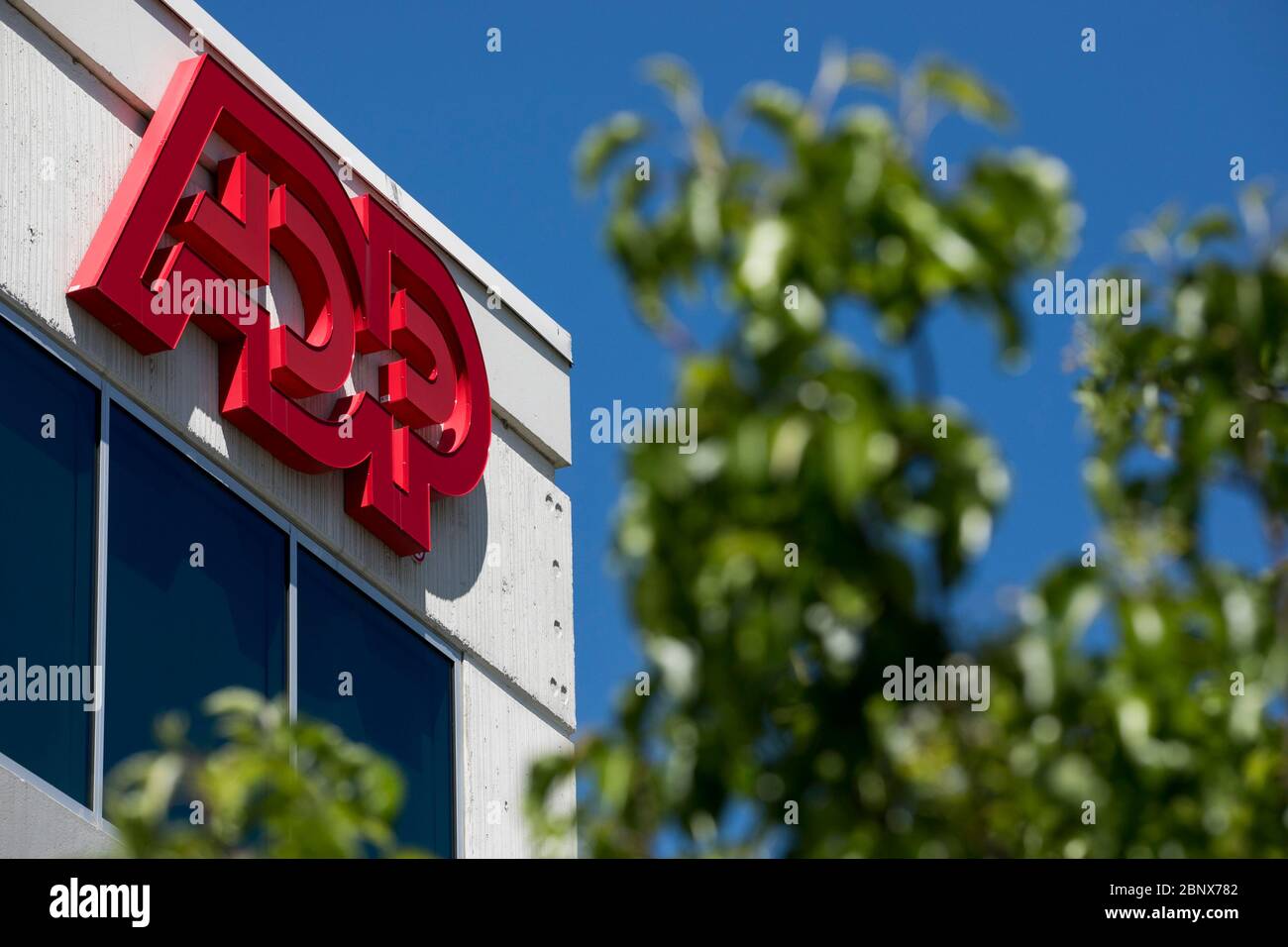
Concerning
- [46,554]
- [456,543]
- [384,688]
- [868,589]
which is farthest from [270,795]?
[456,543]

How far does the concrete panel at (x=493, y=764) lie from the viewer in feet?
42.8

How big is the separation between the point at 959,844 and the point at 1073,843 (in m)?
0.21

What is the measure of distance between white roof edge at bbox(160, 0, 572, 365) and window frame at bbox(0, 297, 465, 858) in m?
2.62

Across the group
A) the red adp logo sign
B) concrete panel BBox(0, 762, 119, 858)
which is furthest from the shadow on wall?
concrete panel BBox(0, 762, 119, 858)

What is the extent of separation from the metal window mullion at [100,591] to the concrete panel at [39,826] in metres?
0.27

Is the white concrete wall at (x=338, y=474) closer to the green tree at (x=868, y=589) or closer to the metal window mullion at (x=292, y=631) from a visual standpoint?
the metal window mullion at (x=292, y=631)

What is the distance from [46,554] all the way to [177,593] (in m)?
1.01

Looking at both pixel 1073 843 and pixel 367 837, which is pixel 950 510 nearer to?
pixel 1073 843

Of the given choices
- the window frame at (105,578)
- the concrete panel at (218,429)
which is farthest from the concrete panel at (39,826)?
the concrete panel at (218,429)

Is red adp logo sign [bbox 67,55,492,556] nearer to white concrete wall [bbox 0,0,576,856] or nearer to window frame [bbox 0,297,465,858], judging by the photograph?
white concrete wall [bbox 0,0,576,856]

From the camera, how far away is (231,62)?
472 inches

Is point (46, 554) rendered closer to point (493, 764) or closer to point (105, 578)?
point (105, 578)
